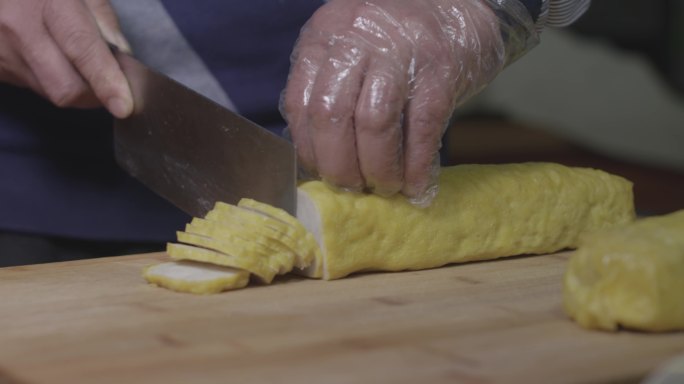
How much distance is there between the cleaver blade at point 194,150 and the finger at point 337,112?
6cm

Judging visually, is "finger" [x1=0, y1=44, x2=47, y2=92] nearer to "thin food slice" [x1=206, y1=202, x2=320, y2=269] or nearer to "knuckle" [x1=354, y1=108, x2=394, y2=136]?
"thin food slice" [x1=206, y1=202, x2=320, y2=269]

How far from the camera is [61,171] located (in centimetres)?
236

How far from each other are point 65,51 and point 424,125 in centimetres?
72

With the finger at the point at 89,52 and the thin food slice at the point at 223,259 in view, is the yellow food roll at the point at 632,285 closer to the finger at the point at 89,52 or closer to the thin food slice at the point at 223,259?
the thin food slice at the point at 223,259

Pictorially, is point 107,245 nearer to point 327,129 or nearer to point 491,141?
point 327,129

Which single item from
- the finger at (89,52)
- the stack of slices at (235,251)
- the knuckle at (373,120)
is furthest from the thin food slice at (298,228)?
the finger at (89,52)

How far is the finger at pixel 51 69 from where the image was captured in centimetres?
212

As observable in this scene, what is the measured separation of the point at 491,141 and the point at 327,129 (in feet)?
14.9

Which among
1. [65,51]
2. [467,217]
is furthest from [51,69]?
[467,217]

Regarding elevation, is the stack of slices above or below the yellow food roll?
below

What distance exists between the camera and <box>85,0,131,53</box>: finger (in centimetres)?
218

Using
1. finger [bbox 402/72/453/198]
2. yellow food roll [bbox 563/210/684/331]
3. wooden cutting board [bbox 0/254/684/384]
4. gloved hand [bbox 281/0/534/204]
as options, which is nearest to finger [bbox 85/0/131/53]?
gloved hand [bbox 281/0/534/204]

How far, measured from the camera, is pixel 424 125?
197 cm

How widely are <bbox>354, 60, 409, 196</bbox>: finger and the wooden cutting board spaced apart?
219 millimetres
